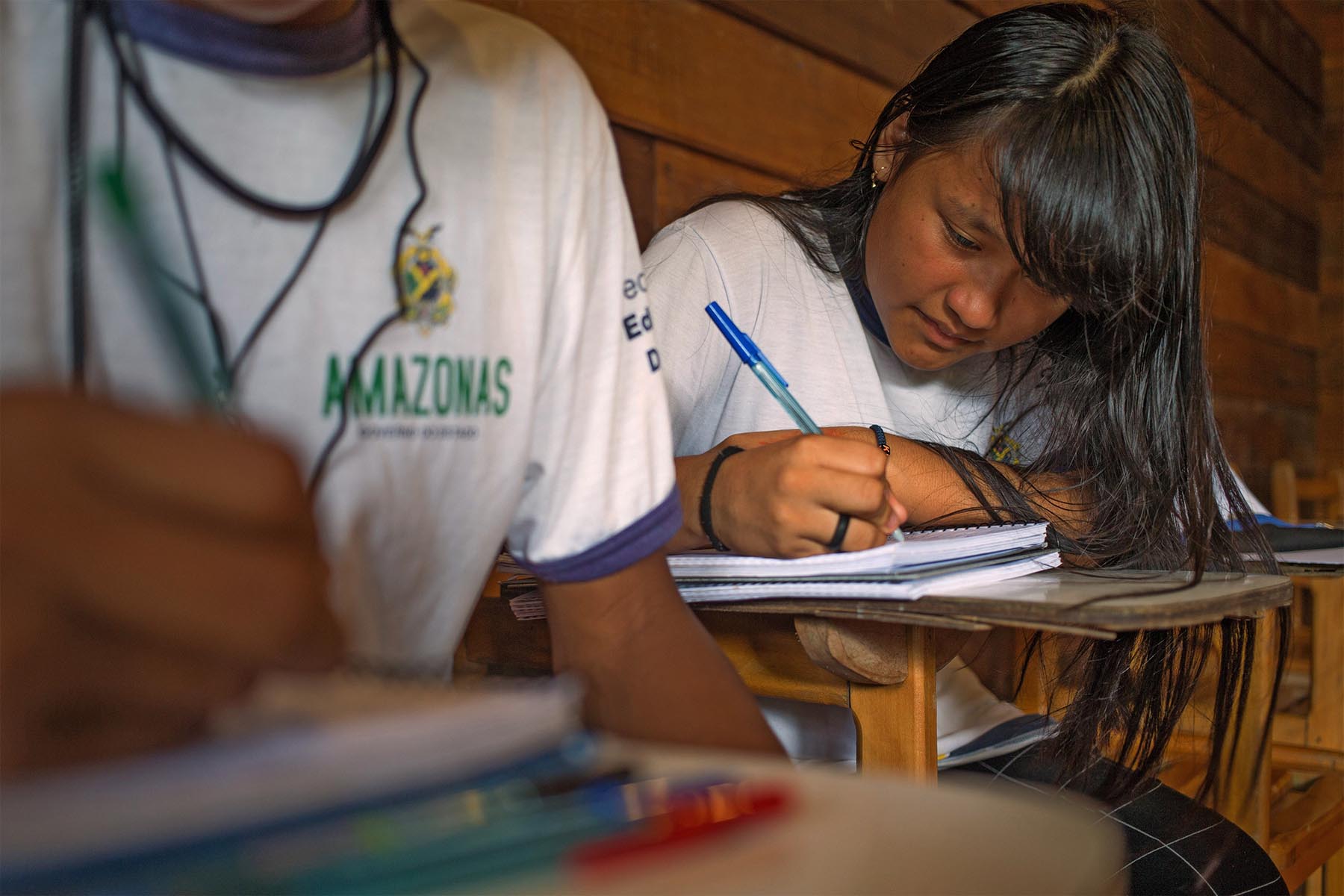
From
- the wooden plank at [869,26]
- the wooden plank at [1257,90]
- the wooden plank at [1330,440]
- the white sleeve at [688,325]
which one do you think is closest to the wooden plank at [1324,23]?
the wooden plank at [1257,90]

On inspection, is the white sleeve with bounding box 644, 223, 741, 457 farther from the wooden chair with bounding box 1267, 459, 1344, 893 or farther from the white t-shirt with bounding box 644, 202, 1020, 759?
the wooden chair with bounding box 1267, 459, 1344, 893

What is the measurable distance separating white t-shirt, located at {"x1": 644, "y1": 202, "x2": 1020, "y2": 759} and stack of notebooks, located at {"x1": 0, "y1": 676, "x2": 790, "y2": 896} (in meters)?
0.67

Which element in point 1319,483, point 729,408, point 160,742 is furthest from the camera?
point 1319,483

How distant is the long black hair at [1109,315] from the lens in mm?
836

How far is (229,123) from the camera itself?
47cm

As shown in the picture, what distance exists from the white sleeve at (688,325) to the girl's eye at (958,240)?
21cm

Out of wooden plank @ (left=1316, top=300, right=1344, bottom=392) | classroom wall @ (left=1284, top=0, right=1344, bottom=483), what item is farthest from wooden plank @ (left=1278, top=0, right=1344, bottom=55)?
wooden plank @ (left=1316, top=300, right=1344, bottom=392)

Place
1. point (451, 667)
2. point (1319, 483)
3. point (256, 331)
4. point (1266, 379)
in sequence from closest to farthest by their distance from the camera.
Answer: point (256, 331) → point (451, 667) → point (1319, 483) → point (1266, 379)

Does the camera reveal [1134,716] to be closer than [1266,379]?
Yes

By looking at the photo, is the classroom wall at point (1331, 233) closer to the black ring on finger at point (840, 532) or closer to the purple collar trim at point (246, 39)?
the black ring on finger at point (840, 532)

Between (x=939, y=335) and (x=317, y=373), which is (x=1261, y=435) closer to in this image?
(x=939, y=335)

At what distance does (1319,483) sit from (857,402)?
1.93 metres

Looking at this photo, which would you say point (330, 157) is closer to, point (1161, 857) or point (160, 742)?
point (160, 742)

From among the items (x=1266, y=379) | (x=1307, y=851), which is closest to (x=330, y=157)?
(x=1307, y=851)
